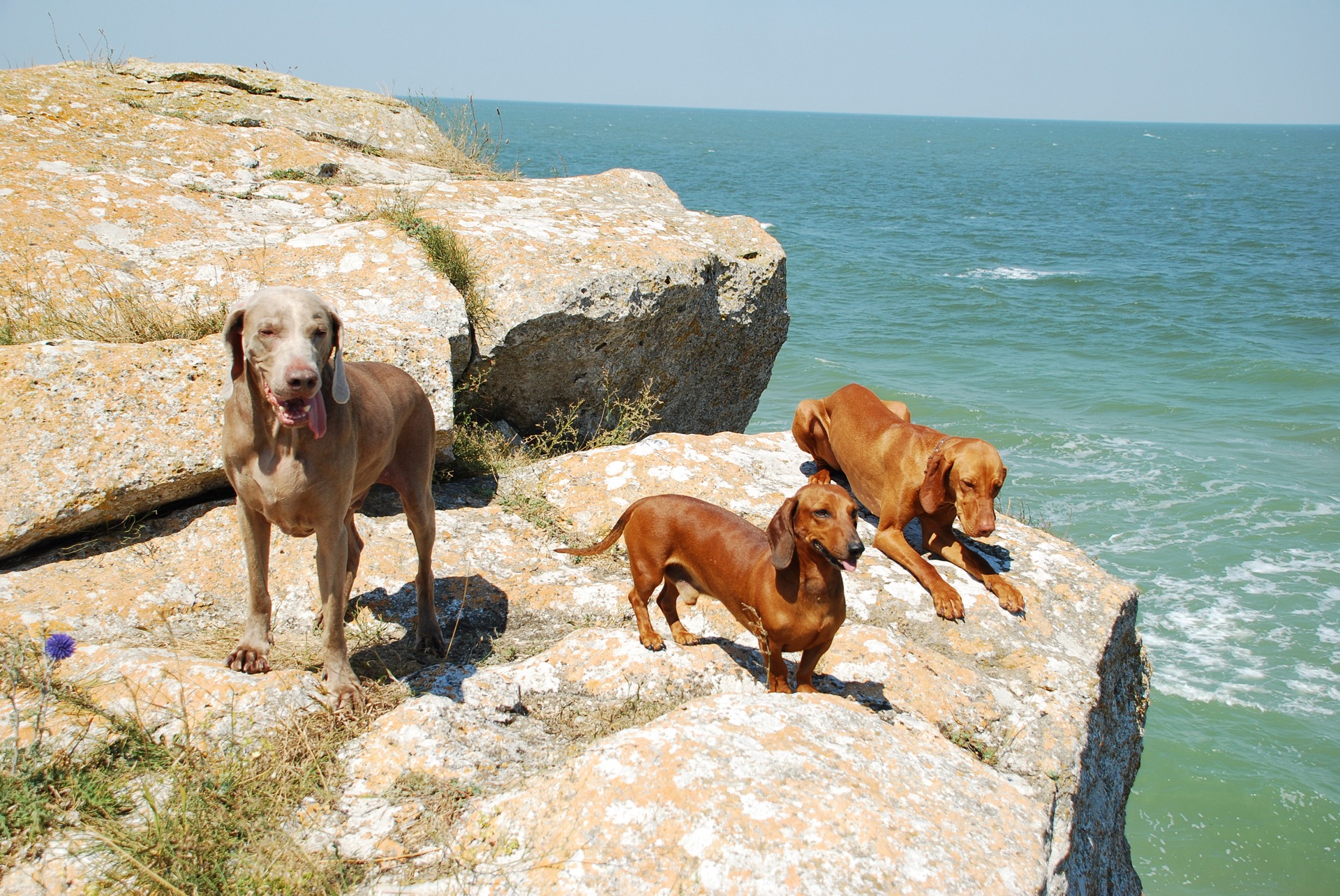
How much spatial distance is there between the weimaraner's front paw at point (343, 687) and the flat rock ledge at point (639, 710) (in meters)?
0.08

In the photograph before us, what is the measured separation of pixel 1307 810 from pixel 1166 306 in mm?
22352

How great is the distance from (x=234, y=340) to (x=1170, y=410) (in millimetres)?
19269

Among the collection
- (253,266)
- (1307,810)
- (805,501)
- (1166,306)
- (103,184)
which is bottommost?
(1307,810)

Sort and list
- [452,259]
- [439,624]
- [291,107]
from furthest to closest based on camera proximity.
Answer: [291,107], [452,259], [439,624]

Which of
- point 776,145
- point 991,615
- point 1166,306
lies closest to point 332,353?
point 991,615

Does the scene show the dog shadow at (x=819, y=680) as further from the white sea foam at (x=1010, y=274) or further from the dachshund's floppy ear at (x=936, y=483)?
the white sea foam at (x=1010, y=274)

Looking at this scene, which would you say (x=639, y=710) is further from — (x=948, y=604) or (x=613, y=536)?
(x=948, y=604)

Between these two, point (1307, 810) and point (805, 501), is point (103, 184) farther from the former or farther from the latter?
point (1307, 810)

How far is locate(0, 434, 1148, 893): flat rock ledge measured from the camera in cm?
284

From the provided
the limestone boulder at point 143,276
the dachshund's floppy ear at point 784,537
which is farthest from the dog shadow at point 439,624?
the dachshund's floppy ear at point 784,537

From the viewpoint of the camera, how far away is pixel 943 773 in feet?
11.0

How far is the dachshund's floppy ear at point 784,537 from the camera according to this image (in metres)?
3.88

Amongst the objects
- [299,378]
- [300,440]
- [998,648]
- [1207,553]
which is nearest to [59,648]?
[300,440]

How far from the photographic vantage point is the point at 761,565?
412 cm
